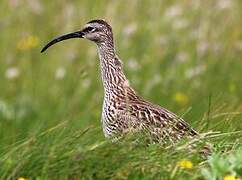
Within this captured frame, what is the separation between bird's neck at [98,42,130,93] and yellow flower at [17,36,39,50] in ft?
14.2

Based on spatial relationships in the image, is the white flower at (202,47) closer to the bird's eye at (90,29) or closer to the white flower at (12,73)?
the white flower at (12,73)

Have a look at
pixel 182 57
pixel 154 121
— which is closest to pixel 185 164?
pixel 154 121

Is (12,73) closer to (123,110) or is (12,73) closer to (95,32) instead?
(95,32)

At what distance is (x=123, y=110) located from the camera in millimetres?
8086

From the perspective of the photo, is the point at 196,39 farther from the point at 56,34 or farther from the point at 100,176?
the point at 100,176

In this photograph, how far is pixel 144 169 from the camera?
21.7 feet

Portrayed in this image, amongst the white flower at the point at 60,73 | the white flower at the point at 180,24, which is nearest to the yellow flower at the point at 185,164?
the white flower at the point at 60,73

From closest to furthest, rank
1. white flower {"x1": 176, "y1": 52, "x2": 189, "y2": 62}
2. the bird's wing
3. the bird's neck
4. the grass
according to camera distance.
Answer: the bird's wing → the bird's neck → the grass → white flower {"x1": 176, "y1": 52, "x2": 189, "y2": 62}

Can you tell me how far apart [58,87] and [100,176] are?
6.45m

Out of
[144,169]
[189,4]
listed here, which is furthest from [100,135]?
[189,4]

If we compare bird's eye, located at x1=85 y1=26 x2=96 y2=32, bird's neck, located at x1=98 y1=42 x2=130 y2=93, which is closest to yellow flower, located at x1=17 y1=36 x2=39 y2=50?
bird's neck, located at x1=98 y1=42 x2=130 y2=93

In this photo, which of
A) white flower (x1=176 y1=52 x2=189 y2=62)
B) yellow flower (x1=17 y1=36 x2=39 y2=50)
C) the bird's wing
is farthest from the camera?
yellow flower (x1=17 y1=36 x2=39 y2=50)

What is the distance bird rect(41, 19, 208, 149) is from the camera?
25.1 feet

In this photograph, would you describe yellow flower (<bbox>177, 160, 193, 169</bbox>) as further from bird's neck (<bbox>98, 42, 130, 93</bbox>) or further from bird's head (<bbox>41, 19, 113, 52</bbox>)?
bird's head (<bbox>41, 19, 113, 52</bbox>)
